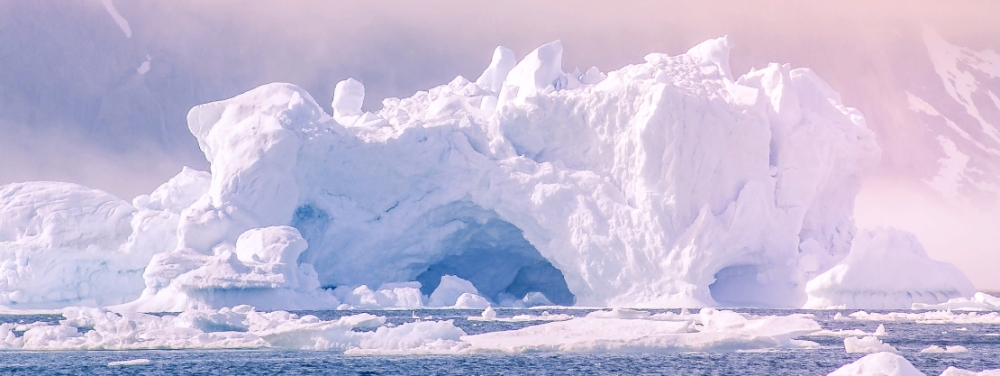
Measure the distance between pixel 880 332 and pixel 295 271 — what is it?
59.1ft

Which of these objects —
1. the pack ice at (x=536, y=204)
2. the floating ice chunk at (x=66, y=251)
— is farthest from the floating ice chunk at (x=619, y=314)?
the floating ice chunk at (x=66, y=251)

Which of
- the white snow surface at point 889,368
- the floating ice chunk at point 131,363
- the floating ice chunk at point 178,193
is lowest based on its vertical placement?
the white snow surface at point 889,368

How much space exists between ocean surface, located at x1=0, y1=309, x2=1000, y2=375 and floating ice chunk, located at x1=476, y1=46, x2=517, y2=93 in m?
26.0

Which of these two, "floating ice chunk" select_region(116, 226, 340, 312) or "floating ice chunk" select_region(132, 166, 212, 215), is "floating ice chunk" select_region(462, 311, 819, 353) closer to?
"floating ice chunk" select_region(116, 226, 340, 312)

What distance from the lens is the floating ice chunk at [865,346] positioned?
2516 centimetres

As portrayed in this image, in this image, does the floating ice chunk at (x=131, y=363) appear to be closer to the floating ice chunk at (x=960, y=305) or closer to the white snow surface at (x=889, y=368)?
the white snow surface at (x=889, y=368)

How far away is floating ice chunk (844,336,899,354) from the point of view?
25156 mm

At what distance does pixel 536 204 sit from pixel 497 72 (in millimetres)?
10841

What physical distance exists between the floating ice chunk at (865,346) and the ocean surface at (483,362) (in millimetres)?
258

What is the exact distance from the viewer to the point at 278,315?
30250 mm

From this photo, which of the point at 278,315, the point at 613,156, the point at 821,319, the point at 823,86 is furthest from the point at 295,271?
the point at 823,86

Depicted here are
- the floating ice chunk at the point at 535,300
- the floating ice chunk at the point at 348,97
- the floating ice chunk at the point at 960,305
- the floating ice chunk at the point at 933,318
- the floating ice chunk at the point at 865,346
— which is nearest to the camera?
the floating ice chunk at the point at 865,346

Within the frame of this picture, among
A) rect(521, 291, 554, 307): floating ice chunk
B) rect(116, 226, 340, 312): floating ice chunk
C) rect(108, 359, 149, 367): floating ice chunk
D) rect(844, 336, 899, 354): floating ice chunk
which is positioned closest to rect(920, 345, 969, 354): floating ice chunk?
rect(844, 336, 899, 354): floating ice chunk

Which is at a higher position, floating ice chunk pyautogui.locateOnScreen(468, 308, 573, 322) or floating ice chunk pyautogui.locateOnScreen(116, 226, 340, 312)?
floating ice chunk pyautogui.locateOnScreen(116, 226, 340, 312)
